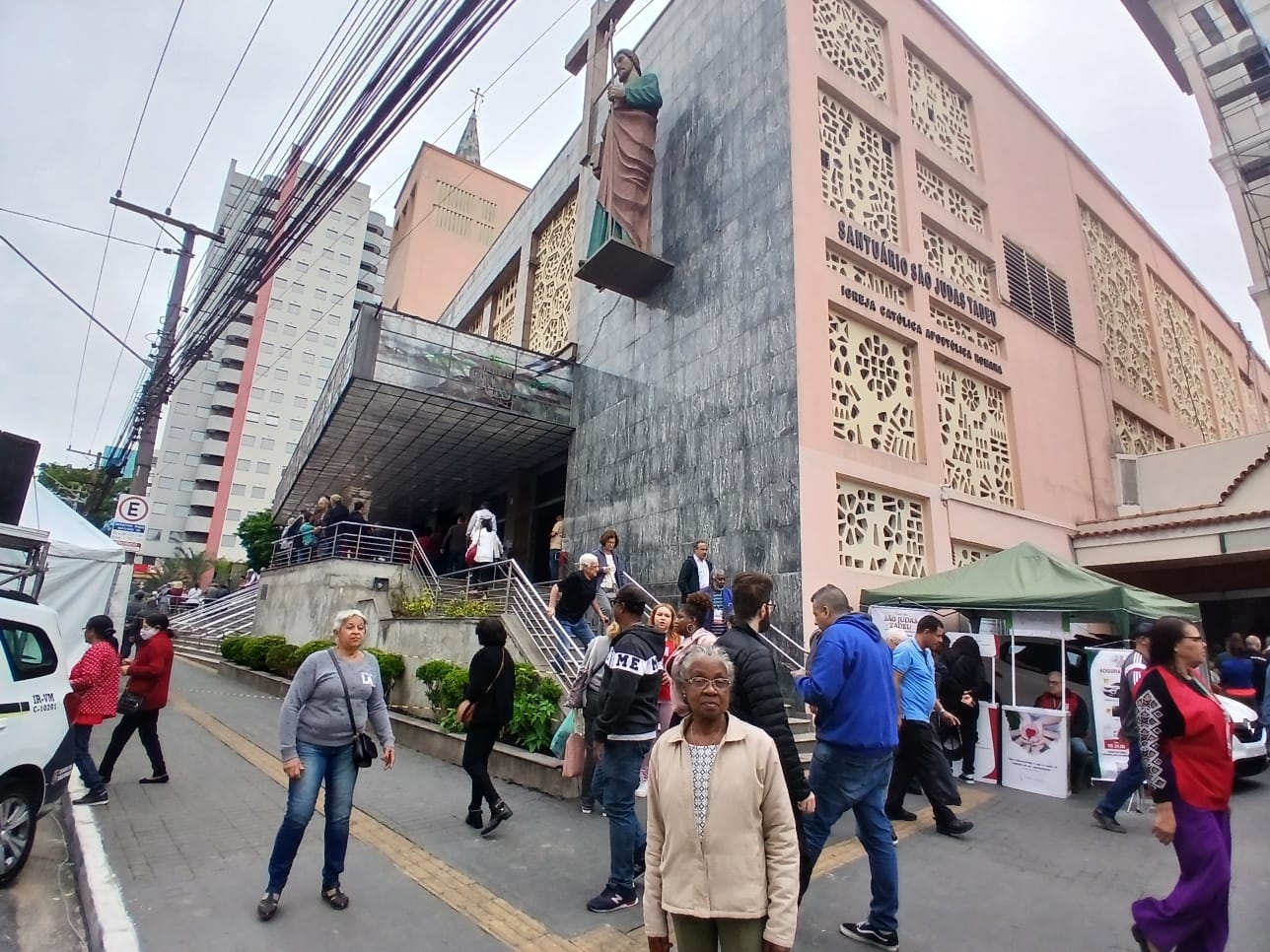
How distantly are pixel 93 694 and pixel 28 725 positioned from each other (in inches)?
67.2

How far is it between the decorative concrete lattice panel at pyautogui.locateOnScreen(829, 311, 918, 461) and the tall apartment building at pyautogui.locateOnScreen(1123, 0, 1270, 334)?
14440mm

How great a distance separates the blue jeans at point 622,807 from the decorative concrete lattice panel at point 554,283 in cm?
1439

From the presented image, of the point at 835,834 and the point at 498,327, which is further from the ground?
the point at 498,327

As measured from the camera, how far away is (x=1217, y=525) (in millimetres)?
11789

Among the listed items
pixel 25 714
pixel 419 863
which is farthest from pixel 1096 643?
pixel 25 714

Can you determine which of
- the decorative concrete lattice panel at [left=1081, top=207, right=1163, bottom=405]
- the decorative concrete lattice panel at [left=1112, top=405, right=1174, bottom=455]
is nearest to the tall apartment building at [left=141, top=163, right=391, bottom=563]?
the decorative concrete lattice panel at [left=1081, top=207, right=1163, bottom=405]

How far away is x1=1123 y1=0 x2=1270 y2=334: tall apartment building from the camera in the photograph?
61.5 feet

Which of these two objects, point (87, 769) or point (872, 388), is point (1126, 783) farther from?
point (87, 769)

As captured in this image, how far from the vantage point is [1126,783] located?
5.62m

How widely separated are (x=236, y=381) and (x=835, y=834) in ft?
236

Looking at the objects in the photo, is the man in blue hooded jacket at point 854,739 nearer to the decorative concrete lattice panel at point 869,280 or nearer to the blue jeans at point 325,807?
the blue jeans at point 325,807

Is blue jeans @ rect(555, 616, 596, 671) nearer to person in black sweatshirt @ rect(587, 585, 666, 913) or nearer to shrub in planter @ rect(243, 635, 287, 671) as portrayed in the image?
person in black sweatshirt @ rect(587, 585, 666, 913)

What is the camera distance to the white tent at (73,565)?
9.66m

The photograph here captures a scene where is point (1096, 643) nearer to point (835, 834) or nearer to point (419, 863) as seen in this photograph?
point (835, 834)
